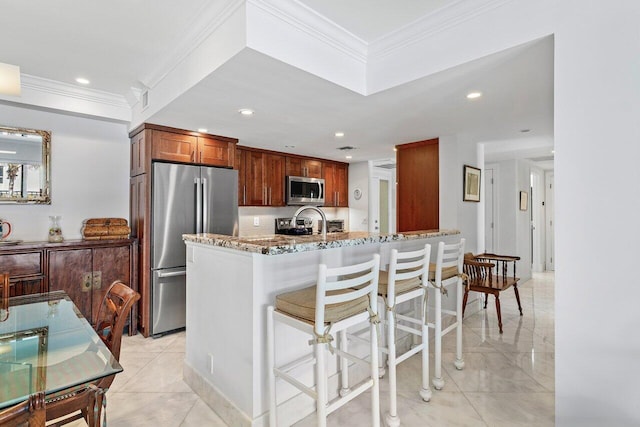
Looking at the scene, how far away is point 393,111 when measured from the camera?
2.80 m

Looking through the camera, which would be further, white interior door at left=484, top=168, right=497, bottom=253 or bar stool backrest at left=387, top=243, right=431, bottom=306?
→ white interior door at left=484, top=168, right=497, bottom=253

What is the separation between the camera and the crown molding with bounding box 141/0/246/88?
5.98ft

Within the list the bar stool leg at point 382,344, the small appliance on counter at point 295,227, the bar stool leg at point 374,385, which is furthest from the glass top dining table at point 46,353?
the small appliance on counter at point 295,227

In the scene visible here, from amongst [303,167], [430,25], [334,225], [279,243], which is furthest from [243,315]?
[334,225]

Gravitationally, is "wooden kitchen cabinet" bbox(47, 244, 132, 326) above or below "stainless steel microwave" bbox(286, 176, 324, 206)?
below

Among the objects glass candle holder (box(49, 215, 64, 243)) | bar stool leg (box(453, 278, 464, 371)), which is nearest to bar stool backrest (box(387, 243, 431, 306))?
bar stool leg (box(453, 278, 464, 371))

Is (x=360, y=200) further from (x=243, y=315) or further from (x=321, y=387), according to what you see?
(x=321, y=387)

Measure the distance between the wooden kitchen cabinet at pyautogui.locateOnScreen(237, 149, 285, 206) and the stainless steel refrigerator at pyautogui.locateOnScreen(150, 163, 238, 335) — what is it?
818 millimetres

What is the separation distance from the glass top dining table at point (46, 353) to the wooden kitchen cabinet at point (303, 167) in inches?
137

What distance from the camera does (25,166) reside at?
3.10m

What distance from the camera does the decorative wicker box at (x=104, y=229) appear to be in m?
3.24

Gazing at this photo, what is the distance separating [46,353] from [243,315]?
2.82ft

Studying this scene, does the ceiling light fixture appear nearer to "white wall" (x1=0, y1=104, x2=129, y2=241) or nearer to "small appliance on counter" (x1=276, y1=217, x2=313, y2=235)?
"white wall" (x1=0, y1=104, x2=129, y2=241)

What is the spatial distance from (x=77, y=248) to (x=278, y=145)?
2524 mm
